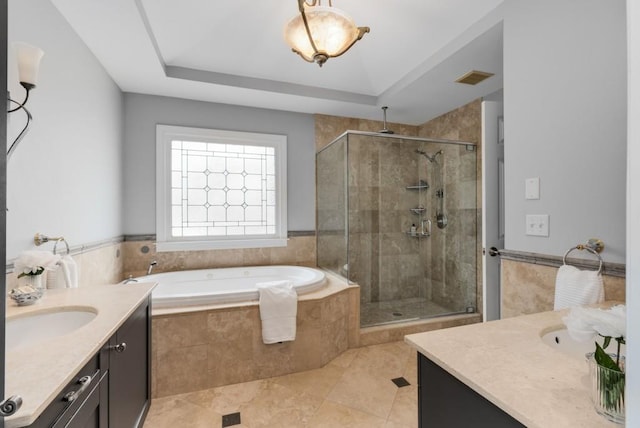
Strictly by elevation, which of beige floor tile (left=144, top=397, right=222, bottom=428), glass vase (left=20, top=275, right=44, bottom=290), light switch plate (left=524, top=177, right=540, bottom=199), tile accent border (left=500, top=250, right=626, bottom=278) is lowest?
beige floor tile (left=144, top=397, right=222, bottom=428)

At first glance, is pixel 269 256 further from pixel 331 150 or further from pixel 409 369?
pixel 409 369

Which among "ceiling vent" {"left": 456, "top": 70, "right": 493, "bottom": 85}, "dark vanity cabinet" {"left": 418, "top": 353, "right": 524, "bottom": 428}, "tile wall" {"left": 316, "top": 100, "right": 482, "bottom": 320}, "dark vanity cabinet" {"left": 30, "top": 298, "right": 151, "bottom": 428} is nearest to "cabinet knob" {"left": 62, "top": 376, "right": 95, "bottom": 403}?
"dark vanity cabinet" {"left": 30, "top": 298, "right": 151, "bottom": 428}

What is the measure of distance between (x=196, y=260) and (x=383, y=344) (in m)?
2.02

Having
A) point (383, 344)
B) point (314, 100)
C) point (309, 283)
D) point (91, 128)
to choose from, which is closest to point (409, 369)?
point (383, 344)

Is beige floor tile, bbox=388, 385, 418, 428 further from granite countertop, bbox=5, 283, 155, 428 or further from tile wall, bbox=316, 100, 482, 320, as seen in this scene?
granite countertop, bbox=5, 283, 155, 428

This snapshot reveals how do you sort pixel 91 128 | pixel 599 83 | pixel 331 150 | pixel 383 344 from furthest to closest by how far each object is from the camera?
pixel 331 150 → pixel 383 344 → pixel 91 128 → pixel 599 83

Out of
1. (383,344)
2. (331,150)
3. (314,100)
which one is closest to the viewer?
(383,344)

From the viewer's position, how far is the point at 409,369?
2305mm

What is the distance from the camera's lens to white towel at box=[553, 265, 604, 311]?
1.32m

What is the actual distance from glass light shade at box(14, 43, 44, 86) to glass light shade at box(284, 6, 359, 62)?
1.11 metres

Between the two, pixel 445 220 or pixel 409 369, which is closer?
pixel 409 369

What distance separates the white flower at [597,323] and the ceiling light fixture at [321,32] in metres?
1.51

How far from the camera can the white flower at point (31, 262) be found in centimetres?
139

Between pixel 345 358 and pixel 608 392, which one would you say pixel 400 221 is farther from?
pixel 608 392
